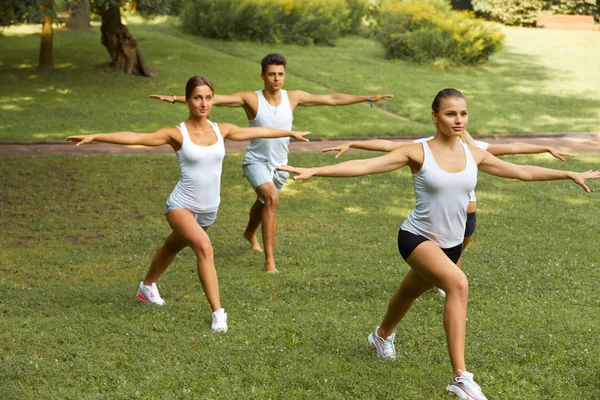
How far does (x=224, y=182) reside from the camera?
1361 cm

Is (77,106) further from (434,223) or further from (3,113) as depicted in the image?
(434,223)

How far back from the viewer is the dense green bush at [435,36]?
88.1 ft

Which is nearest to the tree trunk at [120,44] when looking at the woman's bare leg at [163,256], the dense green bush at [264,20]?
the dense green bush at [264,20]

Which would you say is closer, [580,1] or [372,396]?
[372,396]

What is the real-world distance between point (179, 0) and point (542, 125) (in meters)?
9.37

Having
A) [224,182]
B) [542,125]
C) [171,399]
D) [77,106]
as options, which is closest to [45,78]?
[77,106]

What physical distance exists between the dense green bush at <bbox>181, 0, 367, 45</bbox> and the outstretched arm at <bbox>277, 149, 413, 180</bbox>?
22.9 meters

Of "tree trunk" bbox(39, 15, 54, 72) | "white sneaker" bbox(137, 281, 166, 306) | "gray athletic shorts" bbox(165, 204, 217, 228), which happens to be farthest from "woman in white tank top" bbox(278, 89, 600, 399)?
"tree trunk" bbox(39, 15, 54, 72)

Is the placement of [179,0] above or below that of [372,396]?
above

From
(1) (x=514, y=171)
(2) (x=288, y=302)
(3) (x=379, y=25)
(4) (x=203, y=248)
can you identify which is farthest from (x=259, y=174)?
(3) (x=379, y=25)

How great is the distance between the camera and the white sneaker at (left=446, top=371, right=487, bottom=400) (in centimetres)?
546

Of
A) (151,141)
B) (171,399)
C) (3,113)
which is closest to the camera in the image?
(171,399)

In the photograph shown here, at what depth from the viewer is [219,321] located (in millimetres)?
6988

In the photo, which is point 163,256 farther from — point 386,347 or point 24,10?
point 24,10
